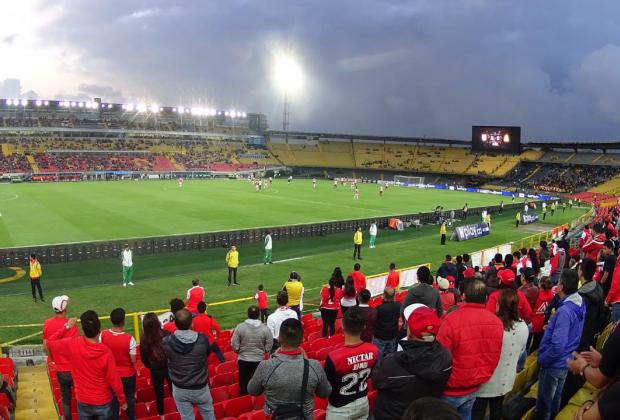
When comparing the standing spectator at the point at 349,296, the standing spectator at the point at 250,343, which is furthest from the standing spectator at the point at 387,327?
the standing spectator at the point at 349,296

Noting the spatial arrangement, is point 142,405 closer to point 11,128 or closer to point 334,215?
point 334,215

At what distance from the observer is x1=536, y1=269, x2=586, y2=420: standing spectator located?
16.9 feet

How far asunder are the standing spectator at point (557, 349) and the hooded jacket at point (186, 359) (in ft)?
12.4

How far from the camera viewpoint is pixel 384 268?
79.4 feet

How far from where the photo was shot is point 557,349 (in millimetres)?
5156

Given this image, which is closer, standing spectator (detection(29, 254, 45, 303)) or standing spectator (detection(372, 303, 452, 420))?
standing spectator (detection(372, 303, 452, 420))

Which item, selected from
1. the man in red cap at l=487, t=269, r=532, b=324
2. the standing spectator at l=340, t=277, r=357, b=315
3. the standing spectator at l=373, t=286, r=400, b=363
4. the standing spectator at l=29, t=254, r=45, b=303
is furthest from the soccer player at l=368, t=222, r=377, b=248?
the standing spectator at l=373, t=286, r=400, b=363

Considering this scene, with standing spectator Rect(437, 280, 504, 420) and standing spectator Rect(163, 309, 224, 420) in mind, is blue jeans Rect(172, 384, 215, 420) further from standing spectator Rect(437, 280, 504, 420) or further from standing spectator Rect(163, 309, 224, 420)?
standing spectator Rect(437, 280, 504, 420)

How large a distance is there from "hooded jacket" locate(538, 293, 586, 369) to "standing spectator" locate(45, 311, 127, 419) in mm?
4678

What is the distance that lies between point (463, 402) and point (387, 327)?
8.78ft

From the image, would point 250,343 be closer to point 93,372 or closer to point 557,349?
point 93,372

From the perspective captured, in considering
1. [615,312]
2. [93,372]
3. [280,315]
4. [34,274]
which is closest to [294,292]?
[280,315]

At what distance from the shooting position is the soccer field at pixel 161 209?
99.2ft

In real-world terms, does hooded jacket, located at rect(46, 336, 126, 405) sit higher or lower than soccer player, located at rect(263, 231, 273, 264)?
higher
